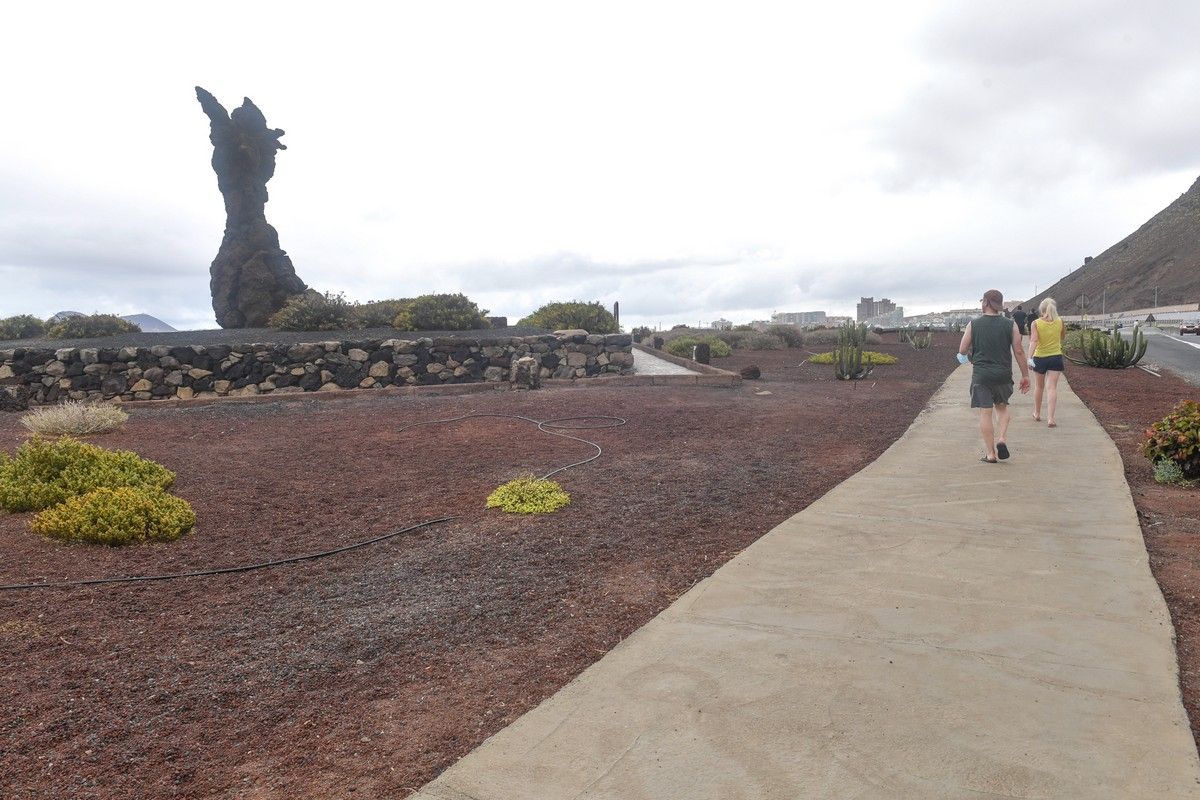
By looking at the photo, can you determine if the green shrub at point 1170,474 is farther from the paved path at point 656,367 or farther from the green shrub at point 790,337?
the green shrub at point 790,337

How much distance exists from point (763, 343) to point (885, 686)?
31.0 m

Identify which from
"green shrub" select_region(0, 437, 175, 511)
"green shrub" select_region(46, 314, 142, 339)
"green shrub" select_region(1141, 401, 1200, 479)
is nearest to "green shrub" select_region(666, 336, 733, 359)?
"green shrub" select_region(46, 314, 142, 339)

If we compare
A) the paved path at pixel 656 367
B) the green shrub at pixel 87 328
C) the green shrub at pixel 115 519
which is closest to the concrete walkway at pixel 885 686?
the green shrub at pixel 115 519

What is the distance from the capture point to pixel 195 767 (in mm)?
2895

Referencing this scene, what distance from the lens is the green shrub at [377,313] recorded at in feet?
67.1

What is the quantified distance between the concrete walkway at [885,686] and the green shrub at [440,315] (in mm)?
16097

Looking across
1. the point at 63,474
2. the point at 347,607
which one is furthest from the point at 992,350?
the point at 63,474

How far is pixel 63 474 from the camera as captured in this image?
7.02m

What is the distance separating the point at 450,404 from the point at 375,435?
3448 millimetres

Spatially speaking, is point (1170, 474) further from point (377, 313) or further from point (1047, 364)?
point (377, 313)

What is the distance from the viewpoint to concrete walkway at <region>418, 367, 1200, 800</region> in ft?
8.54

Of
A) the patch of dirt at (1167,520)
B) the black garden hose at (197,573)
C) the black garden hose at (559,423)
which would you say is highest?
the black garden hose at (559,423)

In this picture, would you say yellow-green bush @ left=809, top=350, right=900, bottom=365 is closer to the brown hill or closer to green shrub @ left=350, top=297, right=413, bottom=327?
green shrub @ left=350, top=297, right=413, bottom=327

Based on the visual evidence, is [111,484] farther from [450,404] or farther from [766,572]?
[450,404]
